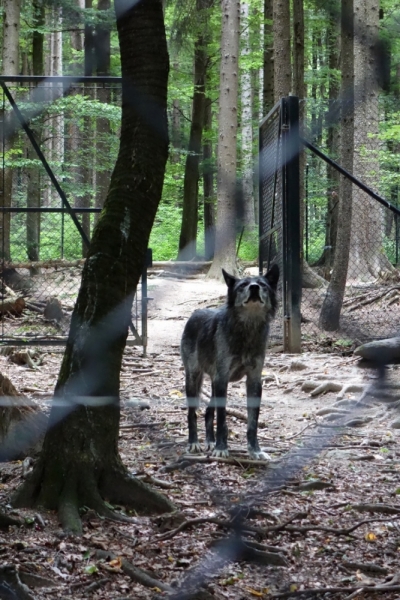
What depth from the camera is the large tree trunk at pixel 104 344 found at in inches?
96.7

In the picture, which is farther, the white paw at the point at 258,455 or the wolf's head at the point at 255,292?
the white paw at the point at 258,455

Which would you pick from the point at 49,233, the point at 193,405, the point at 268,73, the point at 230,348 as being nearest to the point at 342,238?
the point at 49,233

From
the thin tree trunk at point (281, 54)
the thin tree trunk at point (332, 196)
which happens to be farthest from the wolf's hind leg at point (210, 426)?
the thin tree trunk at point (332, 196)

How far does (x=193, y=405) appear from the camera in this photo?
426 centimetres

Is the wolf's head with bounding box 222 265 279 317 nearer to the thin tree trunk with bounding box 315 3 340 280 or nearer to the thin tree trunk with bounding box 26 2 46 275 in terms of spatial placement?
the thin tree trunk with bounding box 26 2 46 275

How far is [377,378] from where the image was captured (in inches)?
40.9

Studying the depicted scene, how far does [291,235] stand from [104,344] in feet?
15.6

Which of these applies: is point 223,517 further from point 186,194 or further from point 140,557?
point 186,194

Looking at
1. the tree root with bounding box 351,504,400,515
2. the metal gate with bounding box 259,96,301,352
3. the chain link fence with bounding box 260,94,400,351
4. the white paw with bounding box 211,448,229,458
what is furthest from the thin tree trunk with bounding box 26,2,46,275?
the tree root with bounding box 351,504,400,515

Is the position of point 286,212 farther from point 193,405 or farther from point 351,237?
point 193,405

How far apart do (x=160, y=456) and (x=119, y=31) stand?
244cm

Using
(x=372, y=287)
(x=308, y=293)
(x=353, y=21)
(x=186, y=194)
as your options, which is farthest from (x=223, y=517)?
(x=186, y=194)

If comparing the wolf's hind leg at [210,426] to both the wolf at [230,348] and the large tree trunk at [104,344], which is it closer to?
the wolf at [230,348]

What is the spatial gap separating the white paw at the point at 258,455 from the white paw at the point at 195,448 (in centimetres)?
28
